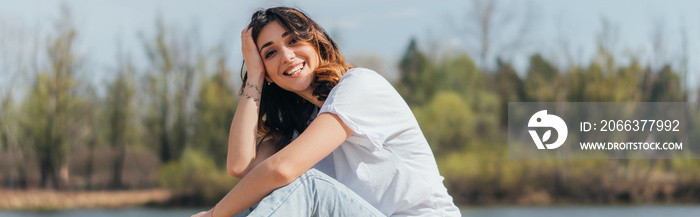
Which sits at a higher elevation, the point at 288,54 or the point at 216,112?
the point at 288,54

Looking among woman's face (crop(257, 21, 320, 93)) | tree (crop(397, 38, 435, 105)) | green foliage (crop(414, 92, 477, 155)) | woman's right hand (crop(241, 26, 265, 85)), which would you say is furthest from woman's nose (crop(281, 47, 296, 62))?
tree (crop(397, 38, 435, 105))

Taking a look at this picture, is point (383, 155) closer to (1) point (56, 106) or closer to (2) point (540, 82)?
(2) point (540, 82)

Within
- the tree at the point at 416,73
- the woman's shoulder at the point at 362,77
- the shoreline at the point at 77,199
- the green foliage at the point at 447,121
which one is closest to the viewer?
the woman's shoulder at the point at 362,77

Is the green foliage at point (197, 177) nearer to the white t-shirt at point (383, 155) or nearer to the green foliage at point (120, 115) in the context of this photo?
the green foliage at point (120, 115)

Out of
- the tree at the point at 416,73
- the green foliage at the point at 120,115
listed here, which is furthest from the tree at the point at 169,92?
the tree at the point at 416,73

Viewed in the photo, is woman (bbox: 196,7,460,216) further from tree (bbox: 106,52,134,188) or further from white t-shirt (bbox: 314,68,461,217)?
tree (bbox: 106,52,134,188)

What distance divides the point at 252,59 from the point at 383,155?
0.55 meters

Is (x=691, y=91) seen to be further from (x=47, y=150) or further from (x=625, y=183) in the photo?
(x=47, y=150)

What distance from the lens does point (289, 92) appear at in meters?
2.10

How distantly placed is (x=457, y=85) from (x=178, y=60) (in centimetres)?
727

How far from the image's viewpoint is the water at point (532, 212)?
15289 mm

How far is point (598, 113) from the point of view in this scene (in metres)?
A: 17.0

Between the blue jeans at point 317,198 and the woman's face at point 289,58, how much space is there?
37 centimetres

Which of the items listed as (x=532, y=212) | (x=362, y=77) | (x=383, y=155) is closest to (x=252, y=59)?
(x=362, y=77)
